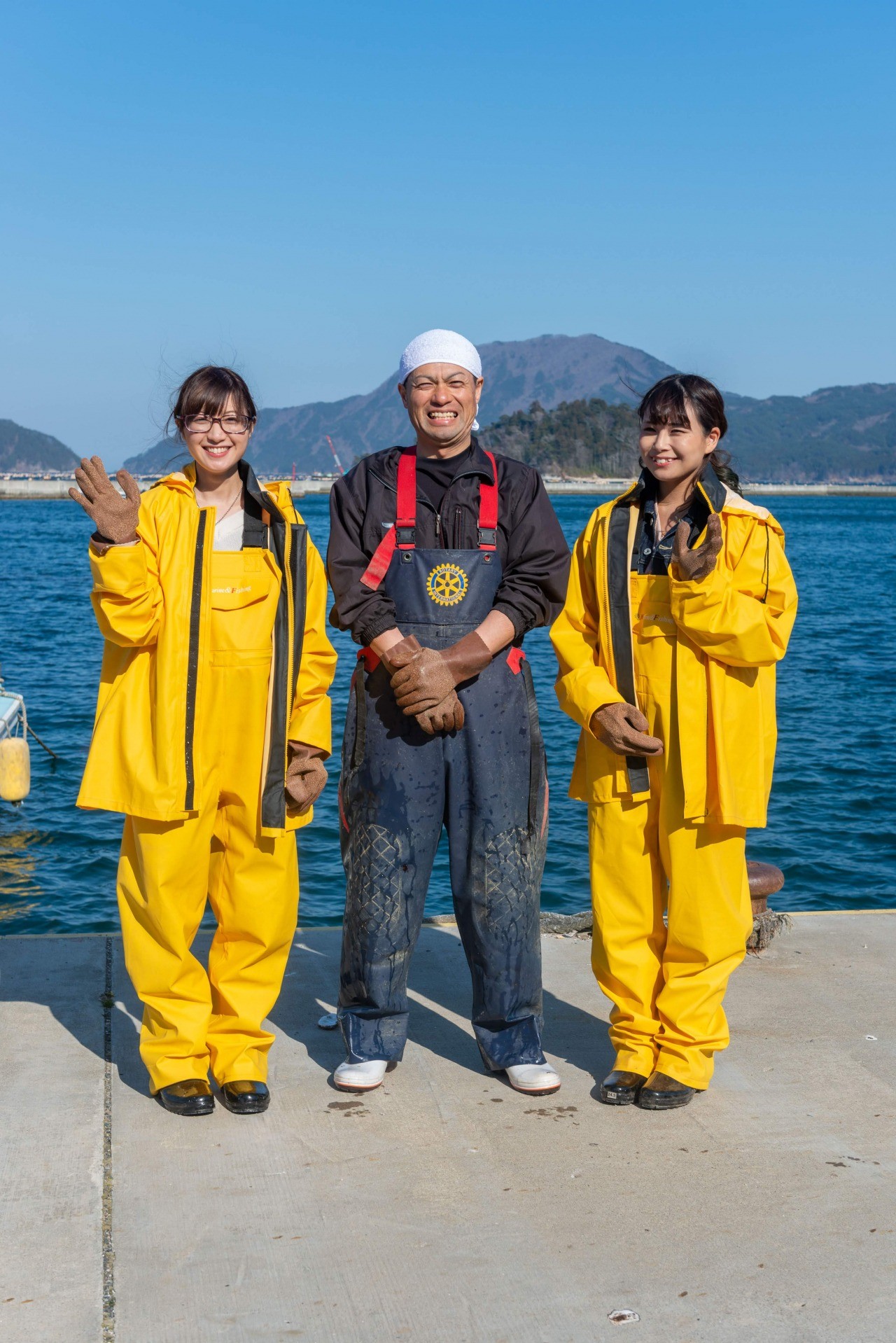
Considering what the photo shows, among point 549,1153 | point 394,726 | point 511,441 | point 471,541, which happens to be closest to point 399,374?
point 471,541

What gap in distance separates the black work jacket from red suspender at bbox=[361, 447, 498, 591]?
24mm

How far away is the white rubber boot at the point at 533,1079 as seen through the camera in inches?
142

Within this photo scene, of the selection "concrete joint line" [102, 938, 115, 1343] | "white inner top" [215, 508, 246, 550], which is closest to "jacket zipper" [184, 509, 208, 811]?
"white inner top" [215, 508, 246, 550]

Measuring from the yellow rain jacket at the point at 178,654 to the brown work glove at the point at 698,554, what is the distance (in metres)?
1.00

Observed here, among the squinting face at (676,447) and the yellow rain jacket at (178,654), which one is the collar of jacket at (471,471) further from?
the squinting face at (676,447)

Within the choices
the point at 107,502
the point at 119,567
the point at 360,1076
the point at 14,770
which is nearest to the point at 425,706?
the point at 119,567

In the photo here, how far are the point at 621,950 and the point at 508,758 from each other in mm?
652

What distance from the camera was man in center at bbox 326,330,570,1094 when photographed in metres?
3.56

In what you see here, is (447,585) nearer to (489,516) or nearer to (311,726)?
(489,516)

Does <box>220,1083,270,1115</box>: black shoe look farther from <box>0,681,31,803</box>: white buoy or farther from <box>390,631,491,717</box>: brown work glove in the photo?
<box>0,681,31,803</box>: white buoy

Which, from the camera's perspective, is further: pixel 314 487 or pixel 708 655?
pixel 314 487

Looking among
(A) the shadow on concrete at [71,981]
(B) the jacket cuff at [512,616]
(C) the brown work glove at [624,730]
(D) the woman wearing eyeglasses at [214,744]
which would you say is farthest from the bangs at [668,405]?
(A) the shadow on concrete at [71,981]

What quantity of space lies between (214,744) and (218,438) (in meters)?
0.84

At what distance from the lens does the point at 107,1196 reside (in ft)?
9.86
